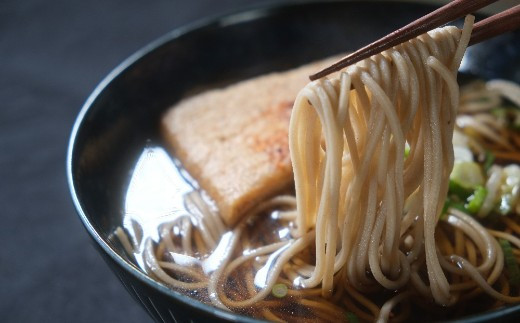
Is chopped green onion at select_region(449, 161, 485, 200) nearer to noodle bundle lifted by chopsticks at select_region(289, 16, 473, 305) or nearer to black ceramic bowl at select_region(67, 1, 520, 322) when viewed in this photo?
noodle bundle lifted by chopsticks at select_region(289, 16, 473, 305)

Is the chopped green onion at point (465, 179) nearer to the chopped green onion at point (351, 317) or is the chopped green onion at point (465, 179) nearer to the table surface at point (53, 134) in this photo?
the chopped green onion at point (351, 317)

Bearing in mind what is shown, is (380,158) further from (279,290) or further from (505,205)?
(505,205)

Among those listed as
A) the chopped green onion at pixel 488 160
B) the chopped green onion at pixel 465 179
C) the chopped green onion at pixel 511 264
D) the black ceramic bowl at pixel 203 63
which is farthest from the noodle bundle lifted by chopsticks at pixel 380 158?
the black ceramic bowl at pixel 203 63

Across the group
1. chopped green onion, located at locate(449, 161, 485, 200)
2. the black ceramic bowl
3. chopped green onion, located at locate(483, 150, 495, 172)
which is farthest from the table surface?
chopped green onion, located at locate(483, 150, 495, 172)

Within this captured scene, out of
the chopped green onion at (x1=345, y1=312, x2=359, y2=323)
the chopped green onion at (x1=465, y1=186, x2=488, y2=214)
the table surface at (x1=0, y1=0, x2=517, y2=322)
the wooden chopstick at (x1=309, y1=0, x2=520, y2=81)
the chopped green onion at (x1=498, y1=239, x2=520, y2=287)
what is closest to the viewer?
the wooden chopstick at (x1=309, y1=0, x2=520, y2=81)

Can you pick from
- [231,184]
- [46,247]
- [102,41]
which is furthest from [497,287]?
[102,41]
